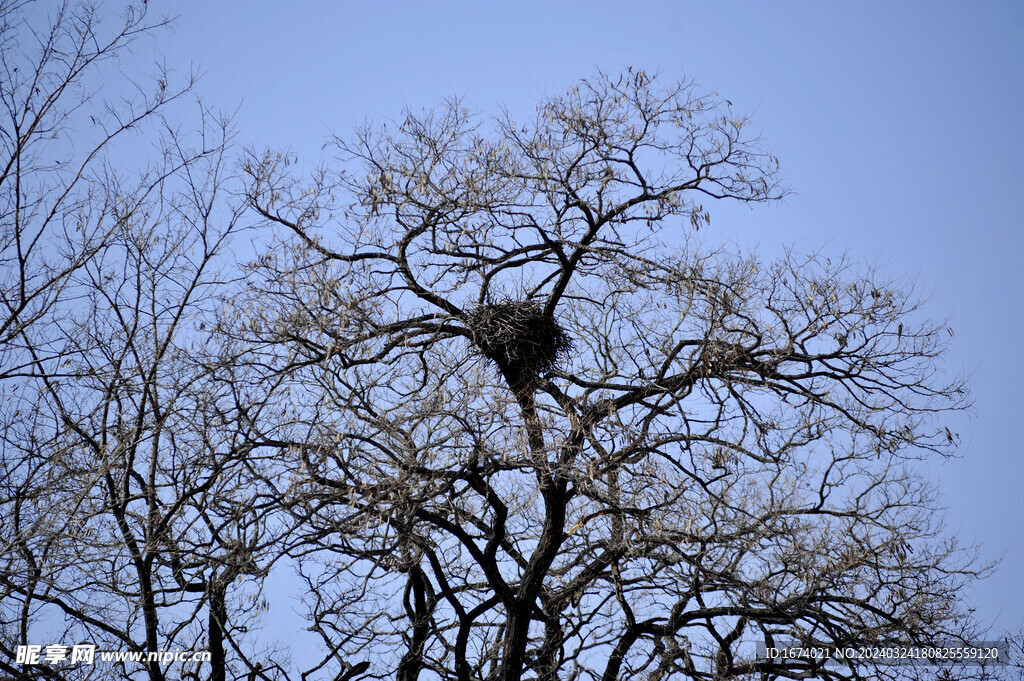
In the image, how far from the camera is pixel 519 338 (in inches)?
310

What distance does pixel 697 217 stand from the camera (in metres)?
7.53

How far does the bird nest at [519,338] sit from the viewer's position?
7.69 m

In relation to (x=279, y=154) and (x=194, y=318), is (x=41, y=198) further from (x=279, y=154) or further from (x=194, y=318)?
(x=279, y=154)

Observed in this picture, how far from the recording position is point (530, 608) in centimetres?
806

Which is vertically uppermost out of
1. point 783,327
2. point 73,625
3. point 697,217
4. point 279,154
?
point 279,154

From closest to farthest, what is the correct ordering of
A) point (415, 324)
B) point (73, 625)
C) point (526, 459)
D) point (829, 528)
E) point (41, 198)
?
1. point (41, 198)
2. point (526, 459)
3. point (73, 625)
4. point (415, 324)
5. point (829, 528)

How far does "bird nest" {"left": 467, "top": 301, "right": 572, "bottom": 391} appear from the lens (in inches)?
303

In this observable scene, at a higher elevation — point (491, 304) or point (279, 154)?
point (279, 154)

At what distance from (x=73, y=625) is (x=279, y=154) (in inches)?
155

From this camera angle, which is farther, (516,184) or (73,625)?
(516,184)

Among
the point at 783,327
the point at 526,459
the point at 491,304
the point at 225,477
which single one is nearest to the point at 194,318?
the point at 225,477

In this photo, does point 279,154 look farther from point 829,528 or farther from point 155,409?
point 829,528

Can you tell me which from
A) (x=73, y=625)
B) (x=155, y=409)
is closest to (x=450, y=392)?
(x=155, y=409)

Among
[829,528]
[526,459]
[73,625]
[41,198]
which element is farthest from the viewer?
[829,528]
